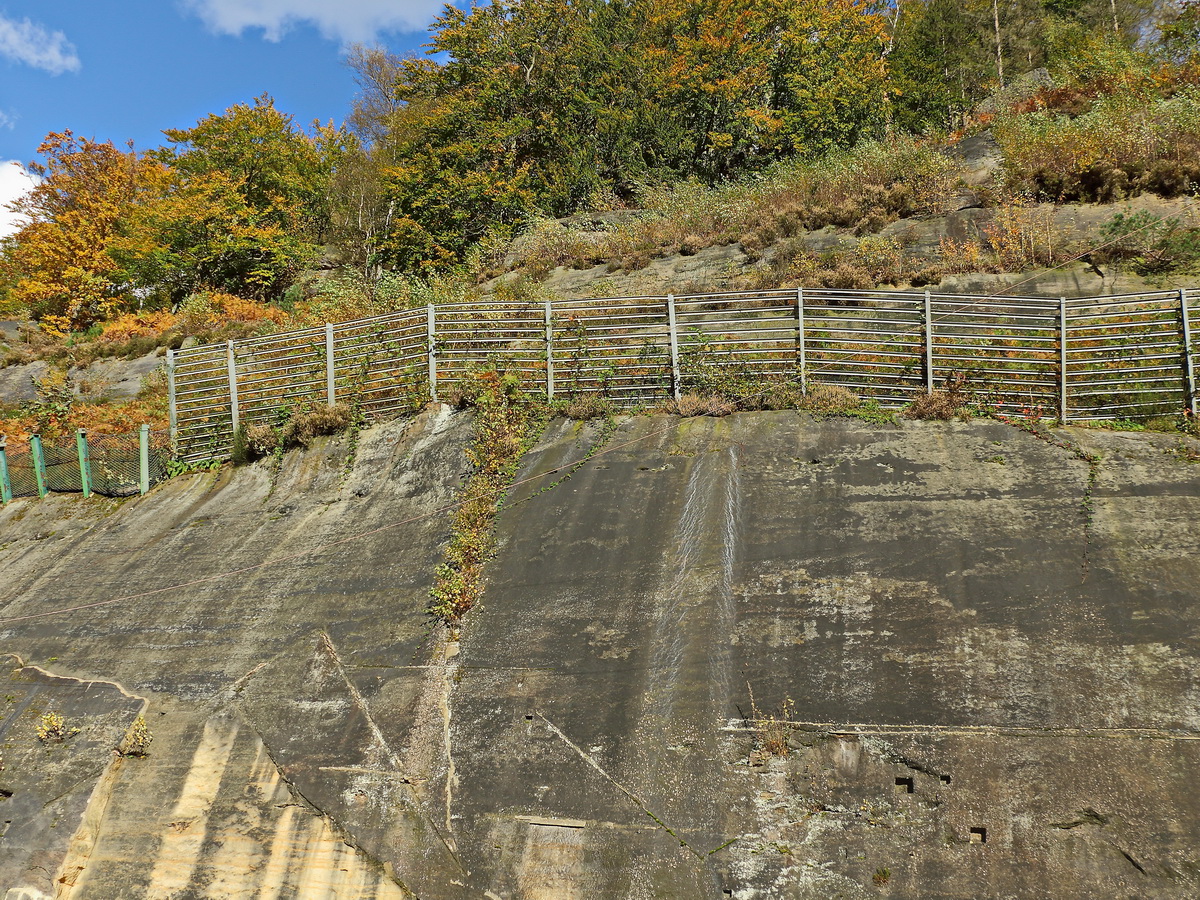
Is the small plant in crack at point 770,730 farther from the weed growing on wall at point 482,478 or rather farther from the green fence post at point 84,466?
the green fence post at point 84,466

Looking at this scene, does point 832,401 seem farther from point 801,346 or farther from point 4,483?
point 4,483

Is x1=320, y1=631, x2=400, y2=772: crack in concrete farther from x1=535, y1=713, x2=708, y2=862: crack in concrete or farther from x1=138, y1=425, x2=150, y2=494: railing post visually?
x1=138, y1=425, x2=150, y2=494: railing post

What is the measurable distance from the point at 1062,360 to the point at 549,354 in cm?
697

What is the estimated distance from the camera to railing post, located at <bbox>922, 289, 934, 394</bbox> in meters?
10.6

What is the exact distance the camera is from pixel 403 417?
1195 cm

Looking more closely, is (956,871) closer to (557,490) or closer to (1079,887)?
(1079,887)

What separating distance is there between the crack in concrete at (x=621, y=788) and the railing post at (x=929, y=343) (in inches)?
266

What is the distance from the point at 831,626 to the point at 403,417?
7.26 meters

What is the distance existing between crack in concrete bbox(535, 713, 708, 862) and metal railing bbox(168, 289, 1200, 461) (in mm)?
5433

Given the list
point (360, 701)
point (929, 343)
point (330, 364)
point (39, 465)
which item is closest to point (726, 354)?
point (929, 343)

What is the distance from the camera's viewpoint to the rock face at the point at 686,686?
588 cm

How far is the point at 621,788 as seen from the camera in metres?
6.46

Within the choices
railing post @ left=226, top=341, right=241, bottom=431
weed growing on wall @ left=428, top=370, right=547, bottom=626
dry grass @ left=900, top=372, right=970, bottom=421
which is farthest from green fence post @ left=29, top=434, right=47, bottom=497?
dry grass @ left=900, top=372, right=970, bottom=421

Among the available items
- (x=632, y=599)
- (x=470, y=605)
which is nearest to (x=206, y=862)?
(x=470, y=605)
